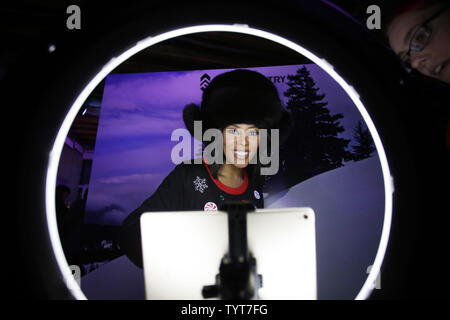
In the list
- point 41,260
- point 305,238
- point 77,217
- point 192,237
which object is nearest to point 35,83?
point 41,260

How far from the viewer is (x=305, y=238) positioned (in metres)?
0.50

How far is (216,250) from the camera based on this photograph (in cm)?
51

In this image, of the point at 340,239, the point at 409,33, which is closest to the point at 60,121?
the point at 409,33

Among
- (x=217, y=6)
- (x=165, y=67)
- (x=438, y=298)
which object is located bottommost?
(x=438, y=298)

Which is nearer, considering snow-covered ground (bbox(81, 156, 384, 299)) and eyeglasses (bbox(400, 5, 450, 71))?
eyeglasses (bbox(400, 5, 450, 71))

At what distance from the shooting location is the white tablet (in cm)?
50

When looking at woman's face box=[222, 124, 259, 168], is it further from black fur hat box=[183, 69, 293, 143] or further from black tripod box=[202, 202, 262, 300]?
black tripod box=[202, 202, 262, 300]

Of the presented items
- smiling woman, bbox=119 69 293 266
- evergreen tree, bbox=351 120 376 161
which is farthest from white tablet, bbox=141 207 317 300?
evergreen tree, bbox=351 120 376 161

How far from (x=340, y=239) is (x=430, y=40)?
48.0 inches

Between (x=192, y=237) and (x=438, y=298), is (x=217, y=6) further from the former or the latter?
(x=438, y=298)

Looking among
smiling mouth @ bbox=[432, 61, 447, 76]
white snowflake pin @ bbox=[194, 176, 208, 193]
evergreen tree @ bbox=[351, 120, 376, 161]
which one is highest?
smiling mouth @ bbox=[432, 61, 447, 76]

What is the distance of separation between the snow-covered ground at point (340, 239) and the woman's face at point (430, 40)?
90 cm

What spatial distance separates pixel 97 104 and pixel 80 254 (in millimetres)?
1062

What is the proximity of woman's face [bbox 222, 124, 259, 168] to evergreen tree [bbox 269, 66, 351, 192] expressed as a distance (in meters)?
0.48
